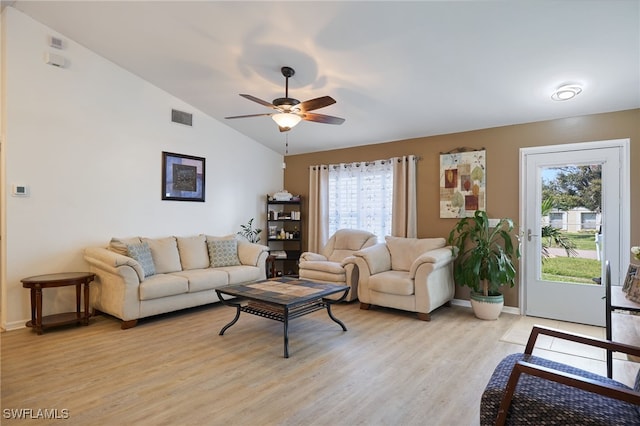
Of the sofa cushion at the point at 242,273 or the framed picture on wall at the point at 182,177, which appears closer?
the sofa cushion at the point at 242,273

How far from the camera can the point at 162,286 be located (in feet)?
12.7

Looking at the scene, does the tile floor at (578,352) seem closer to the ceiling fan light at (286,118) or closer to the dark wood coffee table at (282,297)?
the dark wood coffee table at (282,297)

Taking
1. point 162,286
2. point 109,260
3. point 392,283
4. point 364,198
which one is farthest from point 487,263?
point 109,260

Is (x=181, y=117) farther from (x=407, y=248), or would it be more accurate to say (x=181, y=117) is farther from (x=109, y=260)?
(x=407, y=248)

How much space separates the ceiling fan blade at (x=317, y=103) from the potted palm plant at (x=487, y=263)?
2.42 metres

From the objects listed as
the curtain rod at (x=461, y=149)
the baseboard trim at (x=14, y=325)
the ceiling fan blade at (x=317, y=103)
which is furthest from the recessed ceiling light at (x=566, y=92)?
the baseboard trim at (x=14, y=325)

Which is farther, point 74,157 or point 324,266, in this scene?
point 324,266

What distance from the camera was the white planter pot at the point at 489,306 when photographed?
4059 millimetres

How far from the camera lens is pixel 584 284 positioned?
396cm

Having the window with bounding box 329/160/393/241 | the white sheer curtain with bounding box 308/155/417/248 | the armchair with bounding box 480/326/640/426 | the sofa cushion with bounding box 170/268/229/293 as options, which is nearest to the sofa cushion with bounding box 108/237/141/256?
the sofa cushion with bounding box 170/268/229/293

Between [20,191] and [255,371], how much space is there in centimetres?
318

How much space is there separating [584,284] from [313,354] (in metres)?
3.22

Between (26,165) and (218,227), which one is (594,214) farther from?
(26,165)

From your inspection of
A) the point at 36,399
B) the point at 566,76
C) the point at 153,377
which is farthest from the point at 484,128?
the point at 36,399
